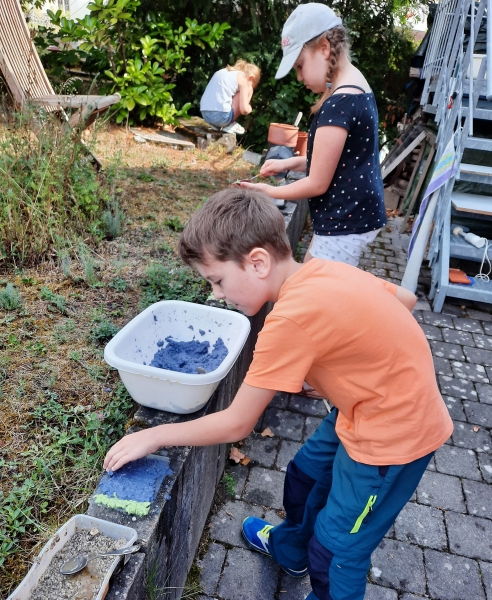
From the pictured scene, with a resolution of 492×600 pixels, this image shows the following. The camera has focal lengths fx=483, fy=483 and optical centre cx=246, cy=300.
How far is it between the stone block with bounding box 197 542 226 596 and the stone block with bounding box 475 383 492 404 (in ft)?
6.94

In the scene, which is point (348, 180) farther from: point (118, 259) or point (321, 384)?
point (118, 259)

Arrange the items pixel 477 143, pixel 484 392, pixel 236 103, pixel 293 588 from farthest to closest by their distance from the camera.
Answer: pixel 236 103
pixel 477 143
pixel 484 392
pixel 293 588

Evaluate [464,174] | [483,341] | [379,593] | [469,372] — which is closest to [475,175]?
[464,174]

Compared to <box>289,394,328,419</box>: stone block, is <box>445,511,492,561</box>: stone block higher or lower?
lower

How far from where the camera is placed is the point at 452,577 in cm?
216

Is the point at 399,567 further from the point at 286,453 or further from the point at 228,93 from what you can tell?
the point at 228,93

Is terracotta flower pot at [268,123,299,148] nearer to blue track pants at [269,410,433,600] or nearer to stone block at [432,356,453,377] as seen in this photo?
stone block at [432,356,453,377]

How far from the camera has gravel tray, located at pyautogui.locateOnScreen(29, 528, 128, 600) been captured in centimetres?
118

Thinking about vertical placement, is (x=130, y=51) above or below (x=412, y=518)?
above

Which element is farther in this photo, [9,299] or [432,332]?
[432,332]

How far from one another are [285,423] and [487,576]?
124 centimetres

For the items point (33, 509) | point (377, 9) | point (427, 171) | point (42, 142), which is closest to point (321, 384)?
point (33, 509)

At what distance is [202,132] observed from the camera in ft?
23.1

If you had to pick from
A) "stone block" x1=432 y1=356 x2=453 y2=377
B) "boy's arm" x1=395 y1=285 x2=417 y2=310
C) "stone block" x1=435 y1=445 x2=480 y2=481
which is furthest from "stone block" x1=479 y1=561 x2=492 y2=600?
"stone block" x1=432 y1=356 x2=453 y2=377
